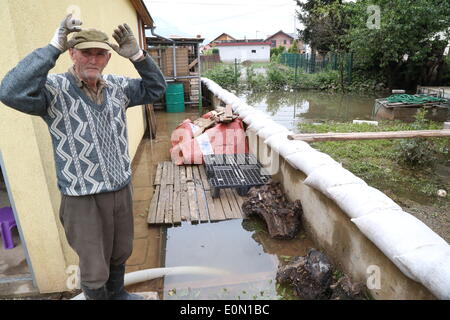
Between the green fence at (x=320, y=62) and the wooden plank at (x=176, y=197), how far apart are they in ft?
51.5

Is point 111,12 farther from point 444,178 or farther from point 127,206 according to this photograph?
point 444,178

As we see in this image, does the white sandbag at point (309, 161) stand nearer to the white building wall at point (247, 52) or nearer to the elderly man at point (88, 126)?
the elderly man at point (88, 126)

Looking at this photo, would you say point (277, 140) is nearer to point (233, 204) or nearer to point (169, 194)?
point (233, 204)

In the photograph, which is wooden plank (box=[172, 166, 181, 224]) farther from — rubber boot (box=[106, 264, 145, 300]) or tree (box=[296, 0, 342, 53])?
tree (box=[296, 0, 342, 53])

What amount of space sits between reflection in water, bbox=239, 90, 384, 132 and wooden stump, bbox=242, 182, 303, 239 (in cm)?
459

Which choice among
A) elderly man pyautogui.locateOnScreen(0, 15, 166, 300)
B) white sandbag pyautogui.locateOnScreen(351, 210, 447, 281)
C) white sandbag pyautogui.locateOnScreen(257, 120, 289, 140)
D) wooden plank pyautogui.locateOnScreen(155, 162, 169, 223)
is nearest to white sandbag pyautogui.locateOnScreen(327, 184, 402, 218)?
white sandbag pyautogui.locateOnScreen(351, 210, 447, 281)

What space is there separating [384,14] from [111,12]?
43.4 ft

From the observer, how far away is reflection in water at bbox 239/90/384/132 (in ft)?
35.3

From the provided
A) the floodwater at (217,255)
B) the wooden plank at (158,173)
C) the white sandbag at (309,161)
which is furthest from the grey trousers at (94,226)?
the wooden plank at (158,173)

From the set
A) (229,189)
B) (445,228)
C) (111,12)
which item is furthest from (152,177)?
(445,228)

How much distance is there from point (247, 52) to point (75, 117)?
157 ft

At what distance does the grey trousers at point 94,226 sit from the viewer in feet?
6.09

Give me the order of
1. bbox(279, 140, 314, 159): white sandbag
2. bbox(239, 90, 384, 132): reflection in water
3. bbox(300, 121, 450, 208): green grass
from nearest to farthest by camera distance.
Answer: bbox(279, 140, 314, 159): white sandbag < bbox(300, 121, 450, 208): green grass < bbox(239, 90, 384, 132): reflection in water

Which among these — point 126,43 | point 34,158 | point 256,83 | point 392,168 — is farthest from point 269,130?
point 256,83
